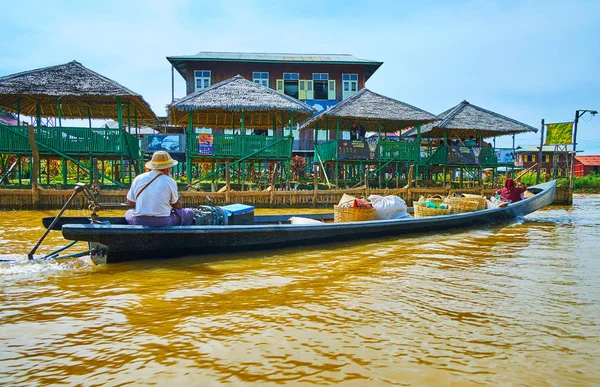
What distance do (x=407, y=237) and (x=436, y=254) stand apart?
5.30 feet

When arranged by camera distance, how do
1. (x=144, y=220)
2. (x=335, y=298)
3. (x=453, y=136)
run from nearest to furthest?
1. (x=335, y=298)
2. (x=144, y=220)
3. (x=453, y=136)

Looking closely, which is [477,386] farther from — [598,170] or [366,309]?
[598,170]

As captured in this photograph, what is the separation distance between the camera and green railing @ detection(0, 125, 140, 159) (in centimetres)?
1412

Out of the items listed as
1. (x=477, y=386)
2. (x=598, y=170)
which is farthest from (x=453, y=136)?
(x=598, y=170)

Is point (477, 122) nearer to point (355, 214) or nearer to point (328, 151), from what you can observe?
point (328, 151)

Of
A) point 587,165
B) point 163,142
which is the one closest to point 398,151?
point 163,142

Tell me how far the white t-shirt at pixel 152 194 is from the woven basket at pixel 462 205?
256 inches

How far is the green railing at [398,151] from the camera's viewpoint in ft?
61.2

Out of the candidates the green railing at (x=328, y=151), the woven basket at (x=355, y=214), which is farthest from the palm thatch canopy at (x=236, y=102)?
the woven basket at (x=355, y=214)

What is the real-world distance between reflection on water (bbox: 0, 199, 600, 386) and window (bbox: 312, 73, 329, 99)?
2120 centimetres

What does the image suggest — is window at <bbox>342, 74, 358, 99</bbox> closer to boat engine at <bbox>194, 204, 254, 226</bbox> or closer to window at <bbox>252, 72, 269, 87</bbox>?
window at <bbox>252, 72, 269, 87</bbox>

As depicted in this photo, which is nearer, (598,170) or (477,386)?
(477,386)

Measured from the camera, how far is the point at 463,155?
20656 mm

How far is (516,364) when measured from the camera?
277 centimetres
